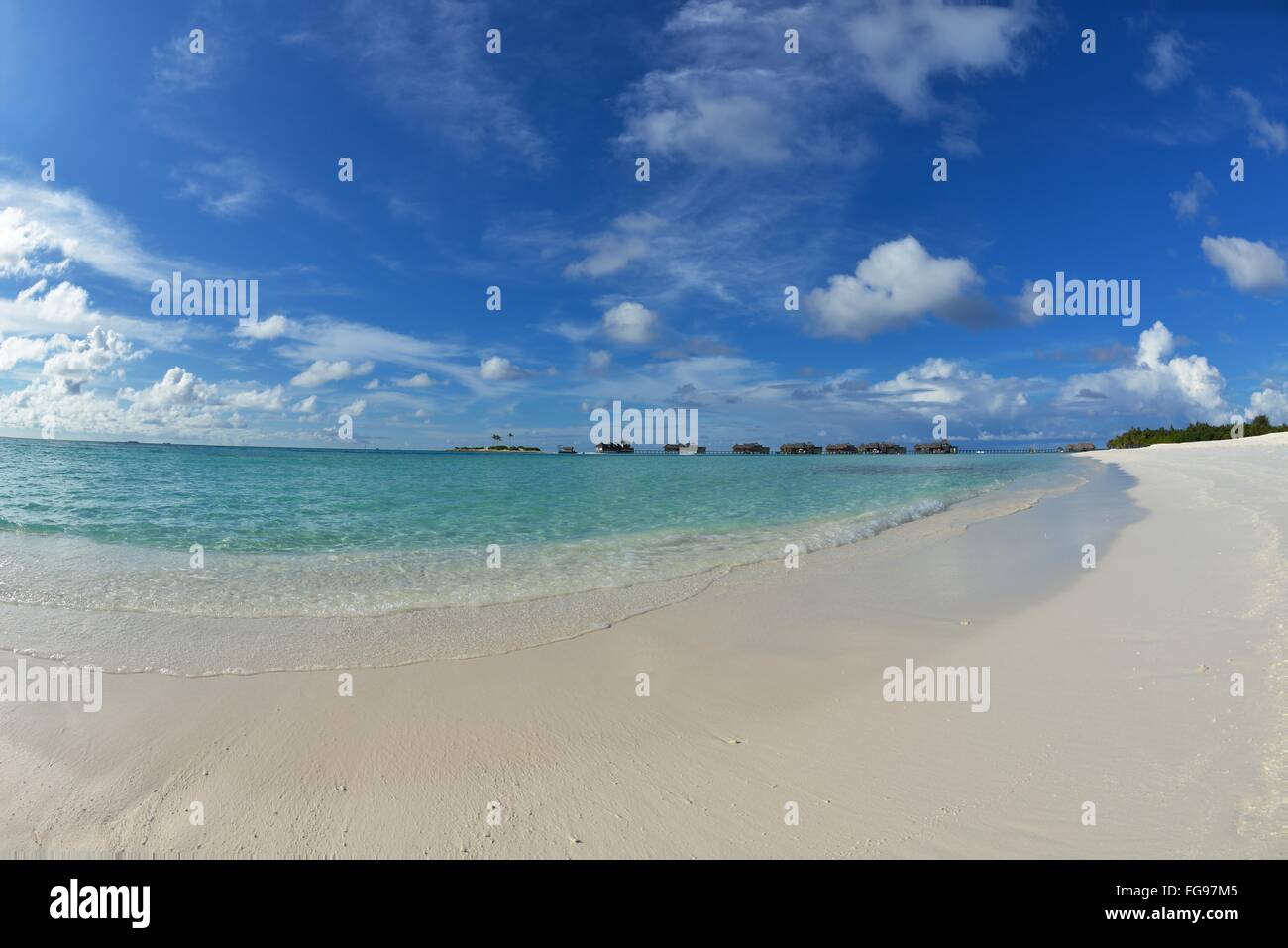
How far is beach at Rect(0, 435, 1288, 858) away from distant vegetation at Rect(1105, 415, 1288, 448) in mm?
95174

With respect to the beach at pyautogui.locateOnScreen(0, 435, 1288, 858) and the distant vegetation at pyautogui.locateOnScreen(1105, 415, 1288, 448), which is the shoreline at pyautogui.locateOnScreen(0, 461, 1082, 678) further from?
the distant vegetation at pyautogui.locateOnScreen(1105, 415, 1288, 448)

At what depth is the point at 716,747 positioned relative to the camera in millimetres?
4523

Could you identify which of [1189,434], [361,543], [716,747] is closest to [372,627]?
[716,747]

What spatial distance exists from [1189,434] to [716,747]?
5128 inches

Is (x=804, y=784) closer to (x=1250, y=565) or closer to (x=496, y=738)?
(x=496, y=738)

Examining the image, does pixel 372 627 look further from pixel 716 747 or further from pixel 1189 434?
pixel 1189 434

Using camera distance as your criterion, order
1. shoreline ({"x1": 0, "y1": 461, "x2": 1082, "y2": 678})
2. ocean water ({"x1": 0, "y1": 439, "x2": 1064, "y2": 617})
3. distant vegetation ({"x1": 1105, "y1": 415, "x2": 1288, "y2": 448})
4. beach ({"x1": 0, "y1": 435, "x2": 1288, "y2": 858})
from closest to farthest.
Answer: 1. beach ({"x1": 0, "y1": 435, "x2": 1288, "y2": 858})
2. shoreline ({"x1": 0, "y1": 461, "x2": 1082, "y2": 678})
3. ocean water ({"x1": 0, "y1": 439, "x2": 1064, "y2": 617})
4. distant vegetation ({"x1": 1105, "y1": 415, "x2": 1288, "y2": 448})

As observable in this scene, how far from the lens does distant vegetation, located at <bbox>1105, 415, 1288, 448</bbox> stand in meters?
76.6

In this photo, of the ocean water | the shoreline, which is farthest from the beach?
the ocean water

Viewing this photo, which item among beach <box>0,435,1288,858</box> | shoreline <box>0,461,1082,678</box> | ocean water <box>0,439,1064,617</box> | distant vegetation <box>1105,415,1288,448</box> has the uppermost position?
distant vegetation <box>1105,415,1288,448</box>

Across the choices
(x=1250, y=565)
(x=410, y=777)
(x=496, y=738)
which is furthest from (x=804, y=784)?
(x=1250, y=565)

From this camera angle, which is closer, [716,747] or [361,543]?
[716,747]

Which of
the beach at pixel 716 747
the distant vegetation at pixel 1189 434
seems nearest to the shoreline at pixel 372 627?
the beach at pixel 716 747

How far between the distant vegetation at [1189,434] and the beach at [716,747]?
312 feet
